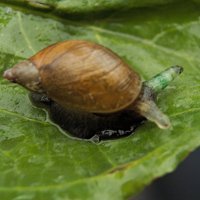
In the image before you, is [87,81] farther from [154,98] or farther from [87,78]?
[154,98]

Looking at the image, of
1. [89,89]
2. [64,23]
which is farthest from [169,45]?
[89,89]

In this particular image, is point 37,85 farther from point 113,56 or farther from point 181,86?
point 181,86

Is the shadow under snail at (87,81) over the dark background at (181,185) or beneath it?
over

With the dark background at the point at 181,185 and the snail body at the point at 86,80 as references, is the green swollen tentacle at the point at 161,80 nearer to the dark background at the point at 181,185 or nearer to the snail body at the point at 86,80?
the snail body at the point at 86,80

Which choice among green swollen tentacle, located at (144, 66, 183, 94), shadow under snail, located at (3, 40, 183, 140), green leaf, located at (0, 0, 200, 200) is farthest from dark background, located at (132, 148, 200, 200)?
shadow under snail, located at (3, 40, 183, 140)

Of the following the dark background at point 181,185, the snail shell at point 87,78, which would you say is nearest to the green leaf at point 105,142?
the snail shell at point 87,78

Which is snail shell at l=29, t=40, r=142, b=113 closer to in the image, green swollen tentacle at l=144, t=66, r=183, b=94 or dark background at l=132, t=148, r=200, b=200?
green swollen tentacle at l=144, t=66, r=183, b=94

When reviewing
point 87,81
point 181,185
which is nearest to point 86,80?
point 87,81
